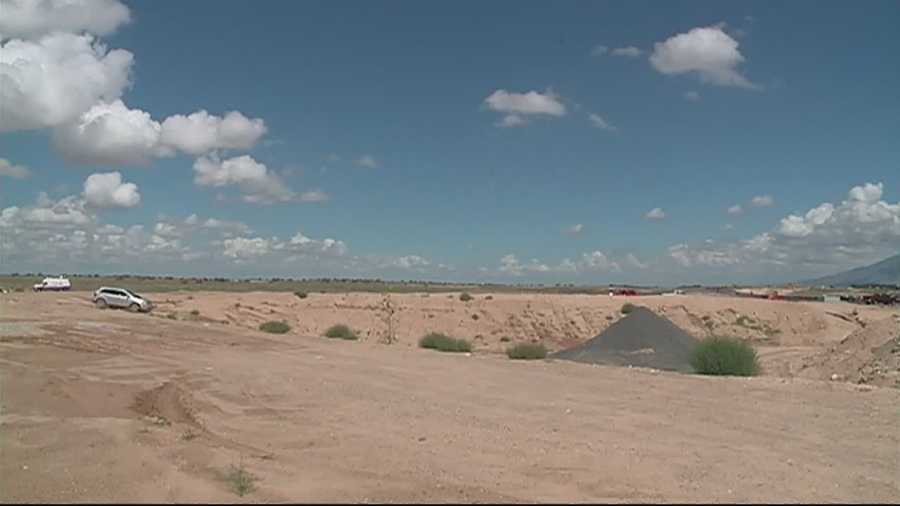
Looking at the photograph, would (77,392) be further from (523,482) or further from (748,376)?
(748,376)

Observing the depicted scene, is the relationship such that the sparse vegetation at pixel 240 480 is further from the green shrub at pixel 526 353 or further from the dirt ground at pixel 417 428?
the green shrub at pixel 526 353

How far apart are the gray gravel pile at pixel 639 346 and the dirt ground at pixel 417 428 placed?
17.3ft

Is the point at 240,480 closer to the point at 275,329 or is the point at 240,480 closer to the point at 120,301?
the point at 275,329

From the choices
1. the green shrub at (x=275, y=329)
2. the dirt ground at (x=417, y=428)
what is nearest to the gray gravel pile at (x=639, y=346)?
the dirt ground at (x=417, y=428)

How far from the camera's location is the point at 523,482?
33.1ft

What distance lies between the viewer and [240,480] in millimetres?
9125

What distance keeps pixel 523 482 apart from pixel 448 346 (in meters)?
27.6

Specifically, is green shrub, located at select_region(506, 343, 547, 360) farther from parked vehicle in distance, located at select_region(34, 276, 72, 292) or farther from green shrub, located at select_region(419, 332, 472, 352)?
parked vehicle in distance, located at select_region(34, 276, 72, 292)

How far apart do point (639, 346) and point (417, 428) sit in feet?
75.4

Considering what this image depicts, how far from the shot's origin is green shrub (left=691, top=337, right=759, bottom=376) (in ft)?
82.7

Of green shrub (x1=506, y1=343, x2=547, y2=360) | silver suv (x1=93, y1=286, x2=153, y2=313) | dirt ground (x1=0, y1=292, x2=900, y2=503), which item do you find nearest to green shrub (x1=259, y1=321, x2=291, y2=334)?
dirt ground (x1=0, y1=292, x2=900, y2=503)

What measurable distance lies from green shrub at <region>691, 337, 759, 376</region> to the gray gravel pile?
210 inches

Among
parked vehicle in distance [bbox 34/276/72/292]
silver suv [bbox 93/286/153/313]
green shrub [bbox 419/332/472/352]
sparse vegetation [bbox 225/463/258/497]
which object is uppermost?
parked vehicle in distance [bbox 34/276/72/292]

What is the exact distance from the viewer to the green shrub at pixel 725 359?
2520cm
